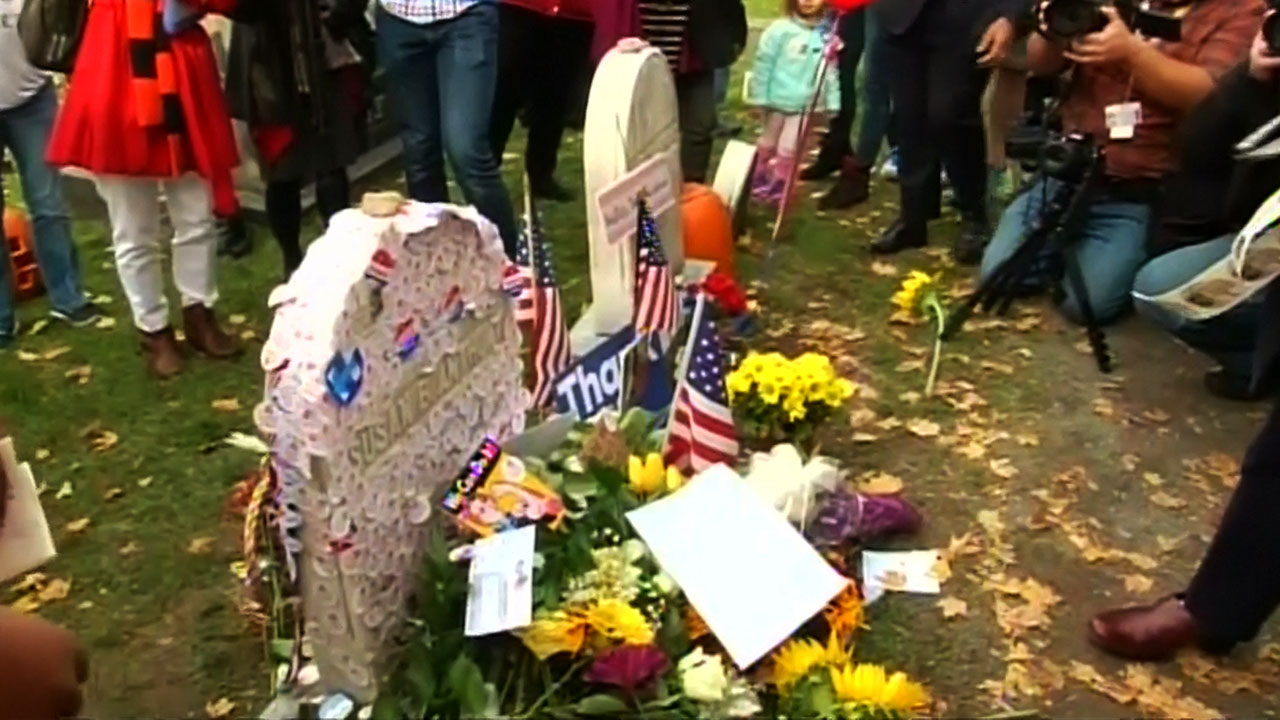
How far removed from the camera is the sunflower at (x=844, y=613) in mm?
2557

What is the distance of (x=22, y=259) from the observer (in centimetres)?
420

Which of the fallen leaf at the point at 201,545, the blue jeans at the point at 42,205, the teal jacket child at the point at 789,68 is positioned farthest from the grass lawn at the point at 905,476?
the teal jacket child at the point at 789,68

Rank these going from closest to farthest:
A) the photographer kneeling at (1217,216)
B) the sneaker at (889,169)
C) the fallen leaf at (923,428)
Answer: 1. the photographer kneeling at (1217,216)
2. the fallen leaf at (923,428)
3. the sneaker at (889,169)

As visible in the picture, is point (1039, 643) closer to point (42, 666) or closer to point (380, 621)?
point (380, 621)

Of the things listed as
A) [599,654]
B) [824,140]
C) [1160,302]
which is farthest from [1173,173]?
[599,654]

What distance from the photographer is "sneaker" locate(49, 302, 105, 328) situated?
13.3ft

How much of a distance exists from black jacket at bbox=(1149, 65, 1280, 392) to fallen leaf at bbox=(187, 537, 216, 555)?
217 centimetres

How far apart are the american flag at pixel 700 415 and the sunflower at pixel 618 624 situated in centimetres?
53

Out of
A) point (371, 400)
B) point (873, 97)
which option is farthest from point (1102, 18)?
point (371, 400)

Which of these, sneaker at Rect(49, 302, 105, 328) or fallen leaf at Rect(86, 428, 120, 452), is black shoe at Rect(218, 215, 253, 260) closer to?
sneaker at Rect(49, 302, 105, 328)

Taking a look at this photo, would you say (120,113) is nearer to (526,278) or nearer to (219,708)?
(526,278)

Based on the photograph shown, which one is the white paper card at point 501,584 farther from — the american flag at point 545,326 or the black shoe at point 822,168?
the black shoe at point 822,168

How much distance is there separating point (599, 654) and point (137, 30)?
1.91 metres

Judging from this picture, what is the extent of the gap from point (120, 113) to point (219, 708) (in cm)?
148
